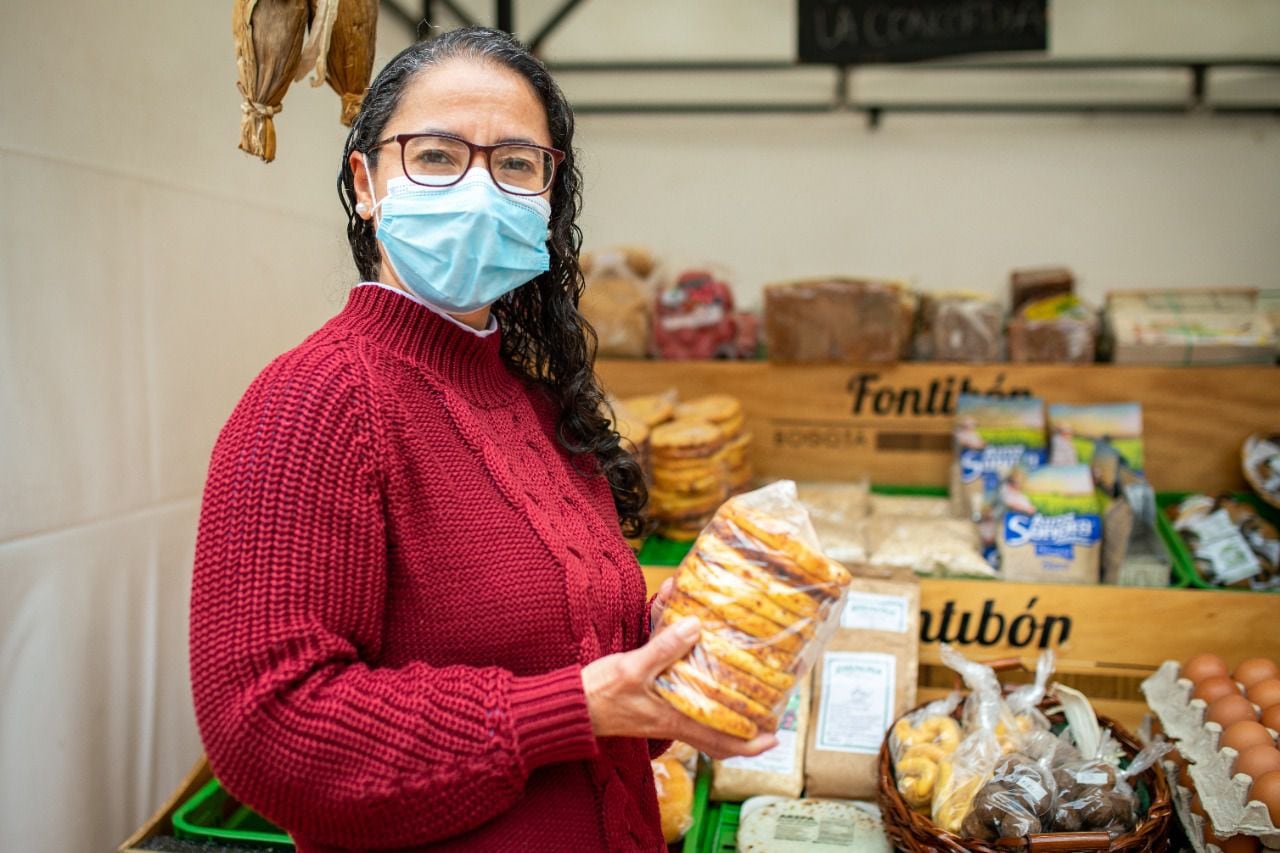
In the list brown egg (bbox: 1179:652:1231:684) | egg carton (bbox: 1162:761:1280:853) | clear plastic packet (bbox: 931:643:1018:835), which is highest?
brown egg (bbox: 1179:652:1231:684)

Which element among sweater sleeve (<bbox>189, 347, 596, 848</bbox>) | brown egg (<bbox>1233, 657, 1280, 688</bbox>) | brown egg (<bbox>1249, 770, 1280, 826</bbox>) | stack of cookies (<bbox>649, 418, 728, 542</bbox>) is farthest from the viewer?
stack of cookies (<bbox>649, 418, 728, 542</bbox>)

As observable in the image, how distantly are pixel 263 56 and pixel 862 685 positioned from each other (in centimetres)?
174

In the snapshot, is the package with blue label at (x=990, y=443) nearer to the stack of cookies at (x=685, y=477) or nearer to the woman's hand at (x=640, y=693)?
the stack of cookies at (x=685, y=477)

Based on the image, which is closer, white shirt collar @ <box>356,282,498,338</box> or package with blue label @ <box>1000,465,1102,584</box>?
white shirt collar @ <box>356,282,498,338</box>

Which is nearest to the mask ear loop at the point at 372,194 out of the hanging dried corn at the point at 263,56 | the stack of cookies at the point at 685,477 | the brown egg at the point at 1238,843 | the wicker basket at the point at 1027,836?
the hanging dried corn at the point at 263,56

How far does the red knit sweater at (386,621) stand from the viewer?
2.63 feet

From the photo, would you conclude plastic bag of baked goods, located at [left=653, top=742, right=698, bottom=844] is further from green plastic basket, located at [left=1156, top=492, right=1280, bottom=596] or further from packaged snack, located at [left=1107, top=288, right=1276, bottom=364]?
packaged snack, located at [left=1107, top=288, right=1276, bottom=364]

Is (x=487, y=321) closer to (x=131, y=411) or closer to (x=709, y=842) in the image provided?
(x=131, y=411)

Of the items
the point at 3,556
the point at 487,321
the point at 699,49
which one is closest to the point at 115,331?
the point at 3,556

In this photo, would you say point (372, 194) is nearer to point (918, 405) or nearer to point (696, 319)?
point (696, 319)

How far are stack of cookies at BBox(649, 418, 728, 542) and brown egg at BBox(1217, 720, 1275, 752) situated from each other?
132cm

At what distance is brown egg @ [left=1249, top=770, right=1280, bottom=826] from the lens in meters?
1.53

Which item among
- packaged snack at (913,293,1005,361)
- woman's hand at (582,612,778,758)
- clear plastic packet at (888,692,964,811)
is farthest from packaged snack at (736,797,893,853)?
packaged snack at (913,293,1005,361)

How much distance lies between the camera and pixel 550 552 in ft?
3.20
